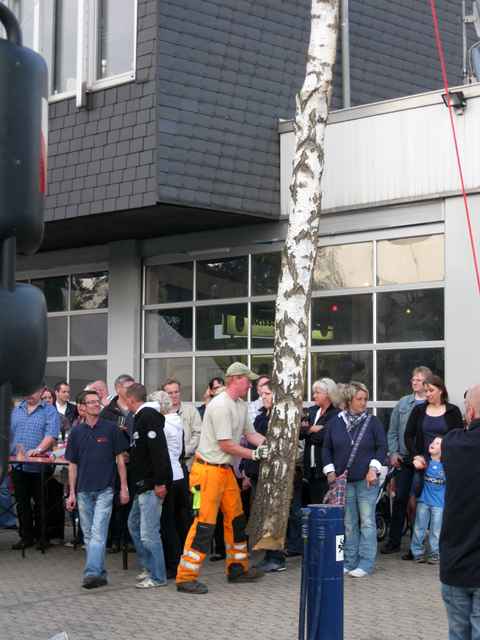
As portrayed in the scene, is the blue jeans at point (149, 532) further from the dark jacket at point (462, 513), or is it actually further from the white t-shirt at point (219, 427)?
the dark jacket at point (462, 513)

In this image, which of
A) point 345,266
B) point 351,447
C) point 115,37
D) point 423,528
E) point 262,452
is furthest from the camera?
point 115,37

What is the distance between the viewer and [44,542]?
12.6 metres

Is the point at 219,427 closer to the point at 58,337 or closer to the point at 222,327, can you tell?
the point at 222,327

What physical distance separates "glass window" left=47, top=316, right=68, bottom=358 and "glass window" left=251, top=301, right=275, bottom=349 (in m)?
4.02

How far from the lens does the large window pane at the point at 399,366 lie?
13.5 metres

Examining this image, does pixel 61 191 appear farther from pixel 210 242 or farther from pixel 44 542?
pixel 44 542

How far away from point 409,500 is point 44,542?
3994 mm

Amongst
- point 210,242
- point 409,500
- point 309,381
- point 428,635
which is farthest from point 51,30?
point 428,635

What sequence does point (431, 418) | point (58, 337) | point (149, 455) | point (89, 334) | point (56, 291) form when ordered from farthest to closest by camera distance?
point (56, 291)
point (58, 337)
point (89, 334)
point (431, 418)
point (149, 455)

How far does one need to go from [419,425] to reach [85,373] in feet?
24.5

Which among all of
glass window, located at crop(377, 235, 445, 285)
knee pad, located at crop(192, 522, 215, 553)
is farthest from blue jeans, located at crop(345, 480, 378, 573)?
glass window, located at crop(377, 235, 445, 285)

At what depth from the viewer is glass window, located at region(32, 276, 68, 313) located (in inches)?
724

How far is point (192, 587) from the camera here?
10.1 metres

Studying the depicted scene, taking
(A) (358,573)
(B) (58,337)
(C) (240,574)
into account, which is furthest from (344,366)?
(B) (58,337)
